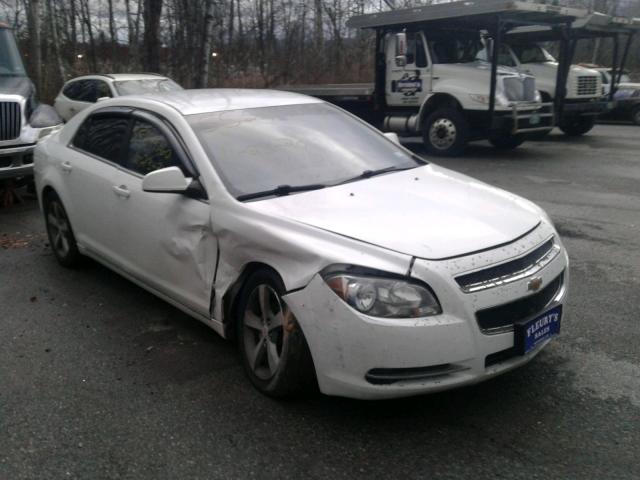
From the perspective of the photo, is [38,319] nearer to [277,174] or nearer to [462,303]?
[277,174]

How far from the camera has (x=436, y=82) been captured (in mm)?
13109

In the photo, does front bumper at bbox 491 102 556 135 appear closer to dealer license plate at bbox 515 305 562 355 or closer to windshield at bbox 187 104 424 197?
windshield at bbox 187 104 424 197

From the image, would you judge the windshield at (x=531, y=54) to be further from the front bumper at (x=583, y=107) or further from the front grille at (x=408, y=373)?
the front grille at (x=408, y=373)

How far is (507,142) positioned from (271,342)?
11.7m

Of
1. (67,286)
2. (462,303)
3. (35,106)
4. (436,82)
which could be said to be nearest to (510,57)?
(436,82)

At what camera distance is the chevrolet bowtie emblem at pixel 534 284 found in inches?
125

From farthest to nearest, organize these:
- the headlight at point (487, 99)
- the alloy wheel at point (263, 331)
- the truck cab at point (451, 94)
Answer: the truck cab at point (451, 94) < the headlight at point (487, 99) < the alloy wheel at point (263, 331)

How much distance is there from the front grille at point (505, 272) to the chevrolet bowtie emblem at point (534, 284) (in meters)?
0.04

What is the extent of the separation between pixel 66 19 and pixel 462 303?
104 ft

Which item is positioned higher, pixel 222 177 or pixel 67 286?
pixel 222 177

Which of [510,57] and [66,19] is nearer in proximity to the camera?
[510,57]

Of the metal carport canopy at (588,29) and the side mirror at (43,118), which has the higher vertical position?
the metal carport canopy at (588,29)

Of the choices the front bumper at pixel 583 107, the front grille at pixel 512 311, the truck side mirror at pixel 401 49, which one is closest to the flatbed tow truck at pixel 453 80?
the truck side mirror at pixel 401 49

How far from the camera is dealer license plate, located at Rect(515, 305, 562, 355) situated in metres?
3.09
